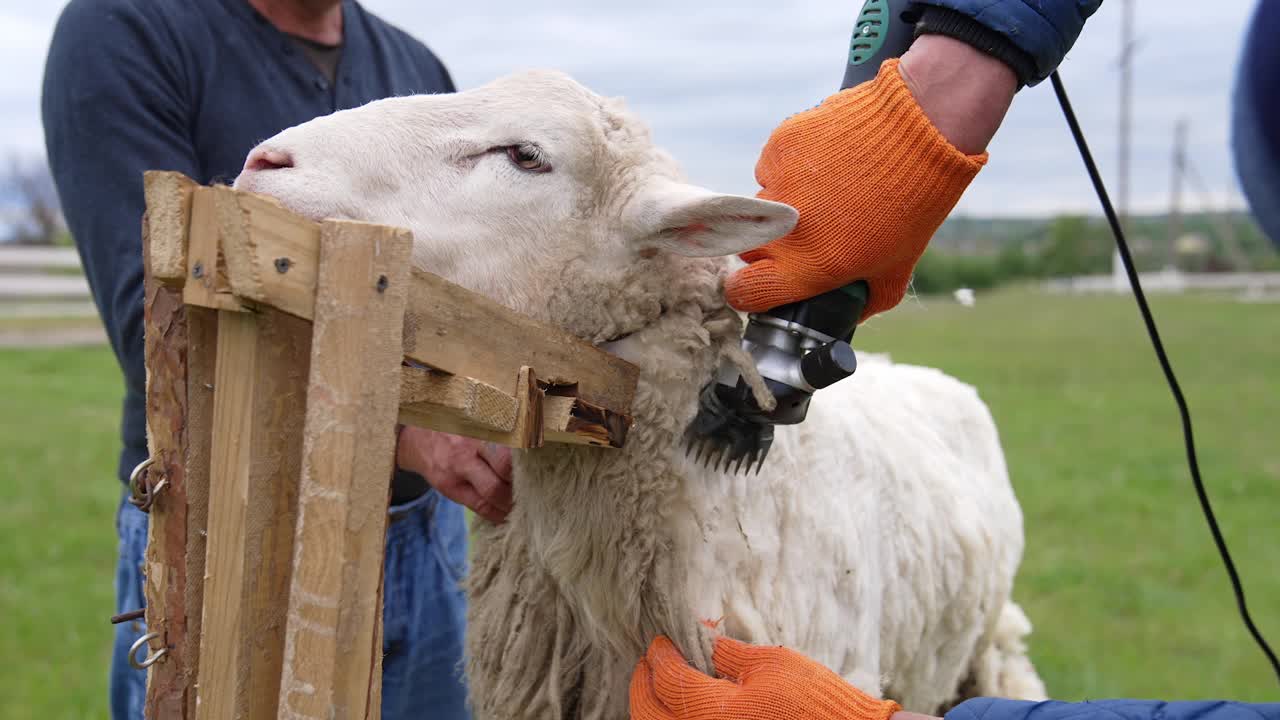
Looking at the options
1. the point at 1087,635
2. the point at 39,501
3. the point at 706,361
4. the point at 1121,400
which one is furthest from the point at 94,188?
the point at 1121,400

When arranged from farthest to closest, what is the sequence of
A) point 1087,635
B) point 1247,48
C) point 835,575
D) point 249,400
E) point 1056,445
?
1. point 1056,445
2. point 1087,635
3. point 835,575
4. point 249,400
5. point 1247,48

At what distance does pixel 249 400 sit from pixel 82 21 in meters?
1.30

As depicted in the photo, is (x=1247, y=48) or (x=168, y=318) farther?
(x=168, y=318)

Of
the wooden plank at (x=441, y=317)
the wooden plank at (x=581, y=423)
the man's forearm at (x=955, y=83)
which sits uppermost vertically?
the man's forearm at (x=955, y=83)

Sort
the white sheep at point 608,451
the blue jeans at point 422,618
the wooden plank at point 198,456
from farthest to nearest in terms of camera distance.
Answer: the blue jeans at point 422,618, the white sheep at point 608,451, the wooden plank at point 198,456

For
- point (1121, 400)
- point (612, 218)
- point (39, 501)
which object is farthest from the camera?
point (1121, 400)

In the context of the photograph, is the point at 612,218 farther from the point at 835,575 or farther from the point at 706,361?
the point at 835,575

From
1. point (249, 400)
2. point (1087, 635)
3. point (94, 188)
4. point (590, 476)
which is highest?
point (94, 188)

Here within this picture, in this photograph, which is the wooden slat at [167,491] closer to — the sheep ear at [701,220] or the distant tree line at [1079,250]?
the sheep ear at [701,220]

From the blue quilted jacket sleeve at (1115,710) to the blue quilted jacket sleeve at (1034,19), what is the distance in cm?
96

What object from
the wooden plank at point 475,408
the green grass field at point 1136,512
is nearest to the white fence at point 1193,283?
the green grass field at point 1136,512

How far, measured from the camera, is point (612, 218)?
5.72 feet

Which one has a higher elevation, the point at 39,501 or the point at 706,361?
the point at 706,361

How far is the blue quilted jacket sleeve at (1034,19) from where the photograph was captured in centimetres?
157
